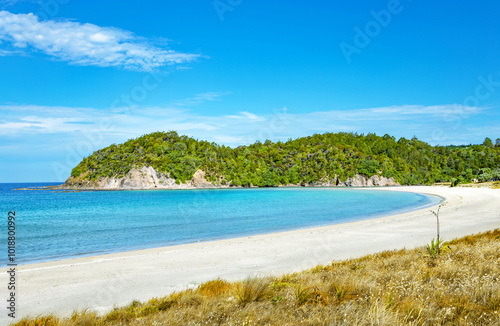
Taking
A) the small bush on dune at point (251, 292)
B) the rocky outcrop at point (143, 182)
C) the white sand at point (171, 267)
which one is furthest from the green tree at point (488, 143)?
the small bush on dune at point (251, 292)

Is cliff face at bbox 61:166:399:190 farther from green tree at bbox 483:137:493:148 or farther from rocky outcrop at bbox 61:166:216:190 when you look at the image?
green tree at bbox 483:137:493:148

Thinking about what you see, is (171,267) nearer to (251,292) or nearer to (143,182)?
(251,292)

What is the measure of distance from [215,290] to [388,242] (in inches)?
416

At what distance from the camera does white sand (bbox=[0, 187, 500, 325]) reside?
7.80m

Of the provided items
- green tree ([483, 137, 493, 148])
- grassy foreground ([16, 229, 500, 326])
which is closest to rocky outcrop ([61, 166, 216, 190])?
grassy foreground ([16, 229, 500, 326])

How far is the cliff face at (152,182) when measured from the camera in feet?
441

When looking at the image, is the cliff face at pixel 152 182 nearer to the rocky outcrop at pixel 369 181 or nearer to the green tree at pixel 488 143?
the rocky outcrop at pixel 369 181

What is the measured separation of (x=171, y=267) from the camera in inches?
435

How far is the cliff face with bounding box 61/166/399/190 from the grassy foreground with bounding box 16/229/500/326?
444ft

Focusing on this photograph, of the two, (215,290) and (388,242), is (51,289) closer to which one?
(215,290)

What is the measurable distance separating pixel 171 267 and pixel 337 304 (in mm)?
7216

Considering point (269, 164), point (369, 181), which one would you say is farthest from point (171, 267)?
point (269, 164)

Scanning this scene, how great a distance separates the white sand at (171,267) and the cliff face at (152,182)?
4970 inches

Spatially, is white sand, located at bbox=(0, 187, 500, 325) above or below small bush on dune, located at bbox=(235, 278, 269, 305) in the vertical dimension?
below
